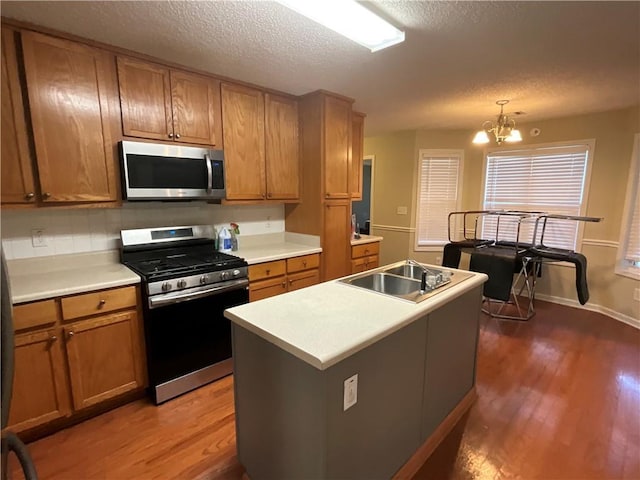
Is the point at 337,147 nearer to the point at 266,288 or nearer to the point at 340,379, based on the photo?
the point at 266,288

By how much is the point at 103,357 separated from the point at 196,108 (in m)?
1.84

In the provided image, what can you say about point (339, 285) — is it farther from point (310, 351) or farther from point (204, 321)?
point (204, 321)

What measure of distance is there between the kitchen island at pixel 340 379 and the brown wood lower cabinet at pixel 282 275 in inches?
38.6

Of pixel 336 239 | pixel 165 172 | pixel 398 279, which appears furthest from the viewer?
pixel 336 239

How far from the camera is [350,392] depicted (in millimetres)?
1247

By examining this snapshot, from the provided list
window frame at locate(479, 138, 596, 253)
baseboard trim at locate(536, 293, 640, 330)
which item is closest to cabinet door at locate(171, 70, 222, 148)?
window frame at locate(479, 138, 596, 253)

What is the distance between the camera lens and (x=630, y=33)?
1.87 meters

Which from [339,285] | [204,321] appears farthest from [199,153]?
[339,285]

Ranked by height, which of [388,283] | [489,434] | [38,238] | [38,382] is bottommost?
[489,434]

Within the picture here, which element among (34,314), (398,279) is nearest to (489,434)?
(398,279)

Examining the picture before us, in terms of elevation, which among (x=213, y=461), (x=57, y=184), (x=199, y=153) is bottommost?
(x=213, y=461)

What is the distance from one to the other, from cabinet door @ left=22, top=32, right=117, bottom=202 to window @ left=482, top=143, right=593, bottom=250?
4207 millimetres

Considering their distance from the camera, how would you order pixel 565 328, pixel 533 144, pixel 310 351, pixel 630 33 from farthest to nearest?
1. pixel 533 144
2. pixel 565 328
3. pixel 630 33
4. pixel 310 351

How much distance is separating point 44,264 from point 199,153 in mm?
Answer: 1265
